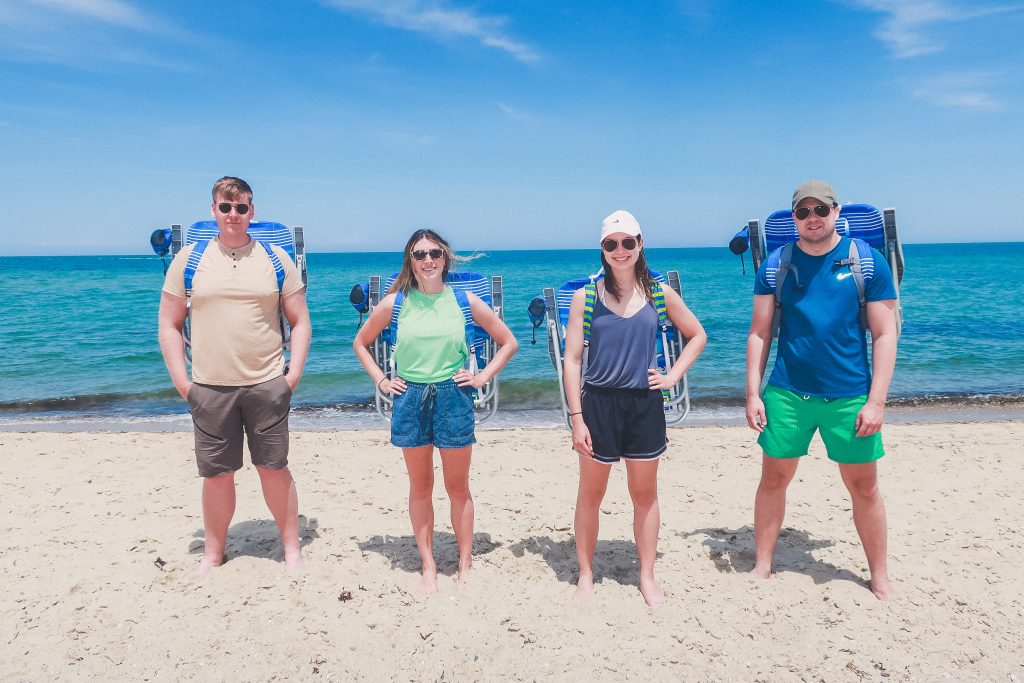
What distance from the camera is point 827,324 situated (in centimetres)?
320

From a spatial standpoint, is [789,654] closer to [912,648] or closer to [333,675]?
[912,648]

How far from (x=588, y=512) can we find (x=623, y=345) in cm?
93

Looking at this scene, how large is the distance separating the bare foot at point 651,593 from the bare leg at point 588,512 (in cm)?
27

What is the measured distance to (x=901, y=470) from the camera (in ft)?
19.0

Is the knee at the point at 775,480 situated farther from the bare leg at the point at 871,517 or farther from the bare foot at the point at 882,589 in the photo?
the bare foot at the point at 882,589

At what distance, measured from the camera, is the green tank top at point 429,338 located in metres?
3.44

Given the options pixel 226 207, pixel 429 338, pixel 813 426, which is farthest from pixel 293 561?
pixel 813 426

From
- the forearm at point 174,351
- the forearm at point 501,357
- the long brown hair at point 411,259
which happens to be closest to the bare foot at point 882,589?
the forearm at point 501,357

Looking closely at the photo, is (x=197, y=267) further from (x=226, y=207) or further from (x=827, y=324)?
(x=827, y=324)

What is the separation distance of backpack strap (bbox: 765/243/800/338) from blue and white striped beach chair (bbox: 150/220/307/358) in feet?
8.08

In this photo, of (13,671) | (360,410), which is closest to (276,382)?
(13,671)

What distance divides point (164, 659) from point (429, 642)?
1195 millimetres

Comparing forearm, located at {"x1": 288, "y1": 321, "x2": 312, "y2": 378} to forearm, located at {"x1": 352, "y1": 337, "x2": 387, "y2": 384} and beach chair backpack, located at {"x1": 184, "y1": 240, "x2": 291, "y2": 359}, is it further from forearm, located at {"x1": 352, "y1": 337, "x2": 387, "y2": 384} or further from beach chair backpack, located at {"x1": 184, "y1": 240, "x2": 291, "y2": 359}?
forearm, located at {"x1": 352, "y1": 337, "x2": 387, "y2": 384}

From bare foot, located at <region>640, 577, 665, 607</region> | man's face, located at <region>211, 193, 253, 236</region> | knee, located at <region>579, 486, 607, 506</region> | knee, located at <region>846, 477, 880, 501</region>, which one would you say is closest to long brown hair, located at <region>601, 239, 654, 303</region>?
knee, located at <region>579, 486, 607, 506</region>
